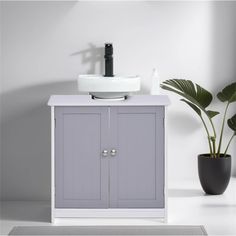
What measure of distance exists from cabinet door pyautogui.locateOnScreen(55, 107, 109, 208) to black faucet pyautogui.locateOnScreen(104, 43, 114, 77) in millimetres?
512

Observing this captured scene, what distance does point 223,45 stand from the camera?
5.20m

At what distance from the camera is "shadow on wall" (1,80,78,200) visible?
5070 millimetres

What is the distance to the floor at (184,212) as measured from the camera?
432 centimetres

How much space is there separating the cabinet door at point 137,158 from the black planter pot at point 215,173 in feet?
2.20

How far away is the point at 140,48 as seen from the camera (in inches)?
202

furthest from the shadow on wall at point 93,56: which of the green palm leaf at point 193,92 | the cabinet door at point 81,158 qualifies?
the cabinet door at point 81,158

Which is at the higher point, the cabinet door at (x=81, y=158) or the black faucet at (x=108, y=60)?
the black faucet at (x=108, y=60)

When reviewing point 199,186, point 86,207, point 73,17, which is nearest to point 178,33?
point 73,17

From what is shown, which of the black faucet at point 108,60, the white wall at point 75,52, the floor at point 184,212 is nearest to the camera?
the floor at point 184,212

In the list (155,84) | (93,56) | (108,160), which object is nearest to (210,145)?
(155,84)

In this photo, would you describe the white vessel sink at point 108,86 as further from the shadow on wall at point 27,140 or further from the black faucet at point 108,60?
the shadow on wall at point 27,140

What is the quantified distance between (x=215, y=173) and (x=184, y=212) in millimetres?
489

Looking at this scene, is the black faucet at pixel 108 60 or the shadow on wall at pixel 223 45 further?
the shadow on wall at pixel 223 45

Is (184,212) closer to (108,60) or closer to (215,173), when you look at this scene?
(215,173)
